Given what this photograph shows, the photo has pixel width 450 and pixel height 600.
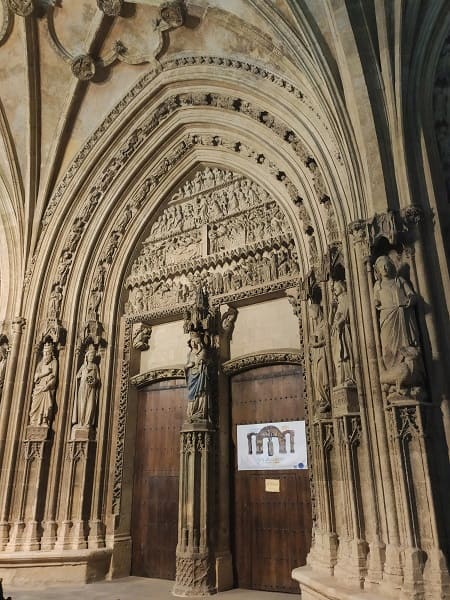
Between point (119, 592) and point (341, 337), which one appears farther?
point (119, 592)

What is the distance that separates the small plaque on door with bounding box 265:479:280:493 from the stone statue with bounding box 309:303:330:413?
1.55 metres

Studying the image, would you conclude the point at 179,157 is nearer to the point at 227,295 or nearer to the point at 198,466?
the point at 227,295

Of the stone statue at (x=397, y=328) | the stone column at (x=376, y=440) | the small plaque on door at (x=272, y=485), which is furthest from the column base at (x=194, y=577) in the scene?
the stone statue at (x=397, y=328)

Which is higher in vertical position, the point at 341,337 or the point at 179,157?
the point at 179,157

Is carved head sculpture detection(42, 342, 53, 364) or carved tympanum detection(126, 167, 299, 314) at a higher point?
carved tympanum detection(126, 167, 299, 314)

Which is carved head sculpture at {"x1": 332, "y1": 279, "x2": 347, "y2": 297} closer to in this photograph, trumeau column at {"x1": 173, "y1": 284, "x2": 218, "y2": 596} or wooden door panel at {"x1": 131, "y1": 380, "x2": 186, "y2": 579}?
trumeau column at {"x1": 173, "y1": 284, "x2": 218, "y2": 596}

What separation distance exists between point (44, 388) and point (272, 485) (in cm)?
391

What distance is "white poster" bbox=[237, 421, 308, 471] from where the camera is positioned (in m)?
6.11

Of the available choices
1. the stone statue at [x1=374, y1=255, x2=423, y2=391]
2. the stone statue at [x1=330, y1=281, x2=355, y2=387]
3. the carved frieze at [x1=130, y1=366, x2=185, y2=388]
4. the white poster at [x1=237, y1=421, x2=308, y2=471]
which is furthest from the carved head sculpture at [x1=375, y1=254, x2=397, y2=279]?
the carved frieze at [x1=130, y1=366, x2=185, y2=388]

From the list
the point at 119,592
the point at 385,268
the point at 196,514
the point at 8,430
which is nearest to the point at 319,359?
the point at 385,268

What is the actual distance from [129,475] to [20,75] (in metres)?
6.99

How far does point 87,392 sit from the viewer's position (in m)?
7.46

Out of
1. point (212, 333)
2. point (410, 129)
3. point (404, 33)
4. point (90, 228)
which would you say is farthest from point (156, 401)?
point (404, 33)

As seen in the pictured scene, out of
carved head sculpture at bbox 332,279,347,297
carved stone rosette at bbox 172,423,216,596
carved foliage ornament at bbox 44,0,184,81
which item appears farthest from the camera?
carved foliage ornament at bbox 44,0,184,81
